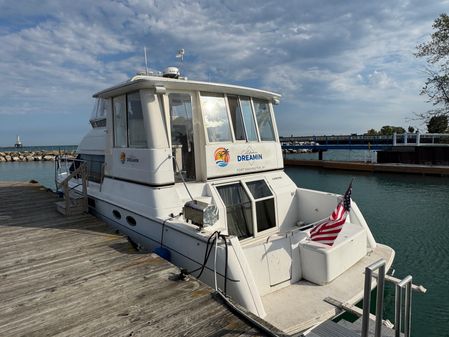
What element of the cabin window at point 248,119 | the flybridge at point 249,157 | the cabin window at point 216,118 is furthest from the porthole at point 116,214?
the cabin window at point 248,119

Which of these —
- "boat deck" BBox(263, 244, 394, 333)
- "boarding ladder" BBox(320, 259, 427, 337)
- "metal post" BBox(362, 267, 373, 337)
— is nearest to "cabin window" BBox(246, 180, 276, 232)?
"boat deck" BBox(263, 244, 394, 333)

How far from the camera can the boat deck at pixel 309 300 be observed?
409 cm

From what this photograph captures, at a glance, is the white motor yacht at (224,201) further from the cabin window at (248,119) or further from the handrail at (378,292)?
the handrail at (378,292)

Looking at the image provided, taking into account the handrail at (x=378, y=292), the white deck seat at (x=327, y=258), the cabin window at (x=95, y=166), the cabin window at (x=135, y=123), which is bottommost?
the white deck seat at (x=327, y=258)

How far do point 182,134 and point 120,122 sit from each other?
1502 millimetres

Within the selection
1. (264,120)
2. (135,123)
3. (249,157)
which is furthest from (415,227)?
(135,123)

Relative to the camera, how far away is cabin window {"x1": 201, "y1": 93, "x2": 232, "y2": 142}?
6594 mm

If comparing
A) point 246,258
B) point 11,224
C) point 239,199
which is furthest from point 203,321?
point 11,224

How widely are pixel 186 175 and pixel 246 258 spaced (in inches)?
112

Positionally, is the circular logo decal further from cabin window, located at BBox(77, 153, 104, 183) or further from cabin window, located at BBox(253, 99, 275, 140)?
cabin window, located at BBox(77, 153, 104, 183)

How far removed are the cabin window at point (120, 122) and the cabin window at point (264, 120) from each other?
3091 millimetres

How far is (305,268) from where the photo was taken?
5.09 meters

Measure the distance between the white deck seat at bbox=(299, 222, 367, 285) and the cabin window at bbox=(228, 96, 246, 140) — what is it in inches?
115

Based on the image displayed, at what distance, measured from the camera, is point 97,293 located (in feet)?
13.3
